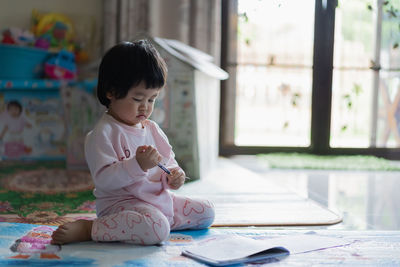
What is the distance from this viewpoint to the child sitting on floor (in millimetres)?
1048

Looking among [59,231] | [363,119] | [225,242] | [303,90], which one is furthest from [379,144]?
[59,231]

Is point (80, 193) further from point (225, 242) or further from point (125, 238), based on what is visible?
point (225, 242)

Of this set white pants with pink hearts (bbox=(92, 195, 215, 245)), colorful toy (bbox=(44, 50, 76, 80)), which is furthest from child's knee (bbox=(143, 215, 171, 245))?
colorful toy (bbox=(44, 50, 76, 80))

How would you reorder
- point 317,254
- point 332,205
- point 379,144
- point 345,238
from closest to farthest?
point 317,254
point 345,238
point 332,205
point 379,144

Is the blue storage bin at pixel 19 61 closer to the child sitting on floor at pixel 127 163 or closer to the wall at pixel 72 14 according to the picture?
the wall at pixel 72 14

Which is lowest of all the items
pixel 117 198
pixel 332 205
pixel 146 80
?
pixel 332 205

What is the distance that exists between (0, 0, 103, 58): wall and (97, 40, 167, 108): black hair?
6.24ft

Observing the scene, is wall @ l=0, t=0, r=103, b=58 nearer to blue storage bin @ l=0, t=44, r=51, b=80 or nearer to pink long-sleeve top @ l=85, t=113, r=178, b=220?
blue storage bin @ l=0, t=44, r=51, b=80

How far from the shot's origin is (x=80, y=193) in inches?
68.0

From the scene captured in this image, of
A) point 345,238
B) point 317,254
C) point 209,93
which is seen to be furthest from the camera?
point 209,93

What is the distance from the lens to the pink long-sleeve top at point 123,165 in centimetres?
105

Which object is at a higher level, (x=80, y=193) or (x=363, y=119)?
(x=363, y=119)

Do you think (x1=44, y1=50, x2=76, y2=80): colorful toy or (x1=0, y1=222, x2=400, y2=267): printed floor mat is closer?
(x1=0, y1=222, x2=400, y2=267): printed floor mat

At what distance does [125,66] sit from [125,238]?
0.40 m
